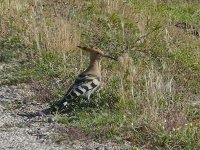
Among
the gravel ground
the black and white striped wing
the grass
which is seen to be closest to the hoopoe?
the black and white striped wing

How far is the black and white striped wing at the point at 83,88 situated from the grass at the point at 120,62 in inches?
6.5

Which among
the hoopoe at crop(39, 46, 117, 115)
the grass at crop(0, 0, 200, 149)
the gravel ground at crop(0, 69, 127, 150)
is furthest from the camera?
the hoopoe at crop(39, 46, 117, 115)

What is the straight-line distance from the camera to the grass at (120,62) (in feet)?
22.2

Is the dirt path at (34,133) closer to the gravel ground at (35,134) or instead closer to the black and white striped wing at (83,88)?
the gravel ground at (35,134)

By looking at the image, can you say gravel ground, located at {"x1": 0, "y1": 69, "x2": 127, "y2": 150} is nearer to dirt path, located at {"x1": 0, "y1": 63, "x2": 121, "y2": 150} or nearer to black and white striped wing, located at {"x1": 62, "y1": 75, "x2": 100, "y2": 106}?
dirt path, located at {"x1": 0, "y1": 63, "x2": 121, "y2": 150}

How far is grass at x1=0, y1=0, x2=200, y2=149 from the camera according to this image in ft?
22.2

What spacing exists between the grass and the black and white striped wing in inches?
6.5

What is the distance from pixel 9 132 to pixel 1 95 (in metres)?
1.43

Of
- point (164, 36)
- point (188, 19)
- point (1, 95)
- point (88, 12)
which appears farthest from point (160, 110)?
point (188, 19)

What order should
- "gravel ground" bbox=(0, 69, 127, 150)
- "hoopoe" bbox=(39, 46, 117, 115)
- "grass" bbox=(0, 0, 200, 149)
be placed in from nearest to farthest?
"gravel ground" bbox=(0, 69, 127, 150) → "grass" bbox=(0, 0, 200, 149) → "hoopoe" bbox=(39, 46, 117, 115)

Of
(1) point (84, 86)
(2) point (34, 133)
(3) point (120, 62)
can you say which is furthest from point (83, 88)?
(3) point (120, 62)

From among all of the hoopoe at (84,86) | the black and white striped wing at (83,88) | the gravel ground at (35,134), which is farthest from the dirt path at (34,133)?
the black and white striped wing at (83,88)

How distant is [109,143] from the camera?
21.4ft

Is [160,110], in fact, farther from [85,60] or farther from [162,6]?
[162,6]
